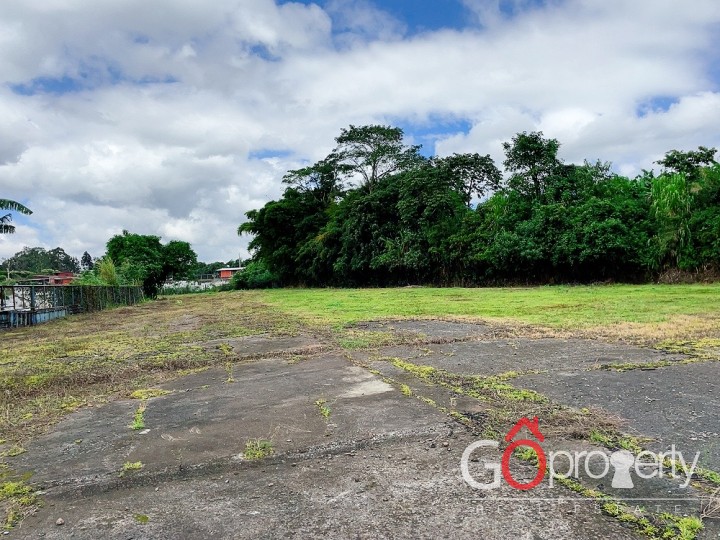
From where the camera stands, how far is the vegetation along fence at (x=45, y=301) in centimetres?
1278

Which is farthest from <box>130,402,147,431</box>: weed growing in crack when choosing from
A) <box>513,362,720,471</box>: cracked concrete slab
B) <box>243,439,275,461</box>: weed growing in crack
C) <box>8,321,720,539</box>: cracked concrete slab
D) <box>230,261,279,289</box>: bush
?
<box>230,261,279,289</box>: bush

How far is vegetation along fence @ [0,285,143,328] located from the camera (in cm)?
1278

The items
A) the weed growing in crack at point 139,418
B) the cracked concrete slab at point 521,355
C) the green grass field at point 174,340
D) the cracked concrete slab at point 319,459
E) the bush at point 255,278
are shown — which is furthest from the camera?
the bush at point 255,278

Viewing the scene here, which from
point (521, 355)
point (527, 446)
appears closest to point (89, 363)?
point (521, 355)

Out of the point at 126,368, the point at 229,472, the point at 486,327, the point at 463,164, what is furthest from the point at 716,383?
the point at 463,164

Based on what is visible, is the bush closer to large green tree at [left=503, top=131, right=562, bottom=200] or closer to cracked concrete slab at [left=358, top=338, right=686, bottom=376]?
large green tree at [left=503, top=131, right=562, bottom=200]

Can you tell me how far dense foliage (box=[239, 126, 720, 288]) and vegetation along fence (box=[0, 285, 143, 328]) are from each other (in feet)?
51.5

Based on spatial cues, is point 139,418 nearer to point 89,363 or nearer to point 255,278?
point 89,363

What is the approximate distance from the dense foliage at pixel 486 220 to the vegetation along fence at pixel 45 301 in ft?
51.5

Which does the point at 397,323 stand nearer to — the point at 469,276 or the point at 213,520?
the point at 213,520

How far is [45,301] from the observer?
14.8 metres

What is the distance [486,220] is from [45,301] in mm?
20158

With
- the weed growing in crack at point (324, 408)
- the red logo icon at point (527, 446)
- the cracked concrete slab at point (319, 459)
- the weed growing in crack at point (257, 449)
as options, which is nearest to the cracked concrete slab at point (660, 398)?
the cracked concrete slab at point (319, 459)

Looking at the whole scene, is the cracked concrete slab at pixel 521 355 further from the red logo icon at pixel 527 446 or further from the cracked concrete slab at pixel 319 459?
the red logo icon at pixel 527 446
